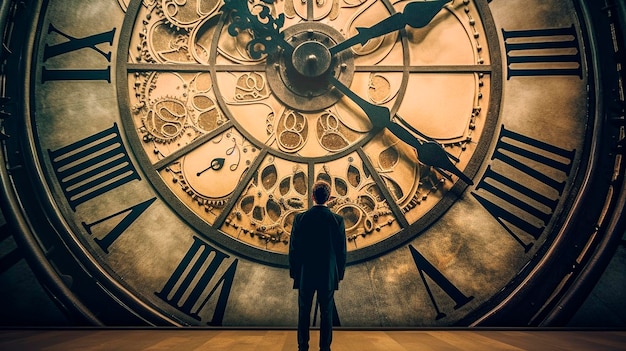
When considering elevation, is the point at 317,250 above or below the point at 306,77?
below

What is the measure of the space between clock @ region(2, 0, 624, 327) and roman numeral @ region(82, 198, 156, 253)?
0.01m

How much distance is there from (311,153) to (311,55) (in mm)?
644

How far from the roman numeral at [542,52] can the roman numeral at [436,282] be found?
1354 mm

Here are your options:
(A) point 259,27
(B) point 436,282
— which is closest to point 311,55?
(A) point 259,27

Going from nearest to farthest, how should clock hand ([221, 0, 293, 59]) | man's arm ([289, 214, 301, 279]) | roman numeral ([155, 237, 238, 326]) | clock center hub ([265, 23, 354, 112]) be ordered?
man's arm ([289, 214, 301, 279])
roman numeral ([155, 237, 238, 326])
clock hand ([221, 0, 293, 59])
clock center hub ([265, 23, 354, 112])

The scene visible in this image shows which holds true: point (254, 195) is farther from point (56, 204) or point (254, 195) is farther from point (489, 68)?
point (489, 68)

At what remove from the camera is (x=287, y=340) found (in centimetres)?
222

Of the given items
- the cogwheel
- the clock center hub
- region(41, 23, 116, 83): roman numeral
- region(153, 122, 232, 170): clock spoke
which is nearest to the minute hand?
the clock center hub

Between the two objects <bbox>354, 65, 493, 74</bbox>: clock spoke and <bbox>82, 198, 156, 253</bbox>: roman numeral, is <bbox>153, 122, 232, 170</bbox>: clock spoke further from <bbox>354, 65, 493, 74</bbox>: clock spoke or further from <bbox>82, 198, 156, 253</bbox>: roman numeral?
<bbox>354, 65, 493, 74</bbox>: clock spoke

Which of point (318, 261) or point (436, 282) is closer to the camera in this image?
point (318, 261)

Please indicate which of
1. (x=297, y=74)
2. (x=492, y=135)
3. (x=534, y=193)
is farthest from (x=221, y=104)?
(x=534, y=193)

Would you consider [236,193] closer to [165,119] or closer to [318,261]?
[165,119]

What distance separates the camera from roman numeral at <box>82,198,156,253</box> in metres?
2.57

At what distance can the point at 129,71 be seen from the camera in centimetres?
271
